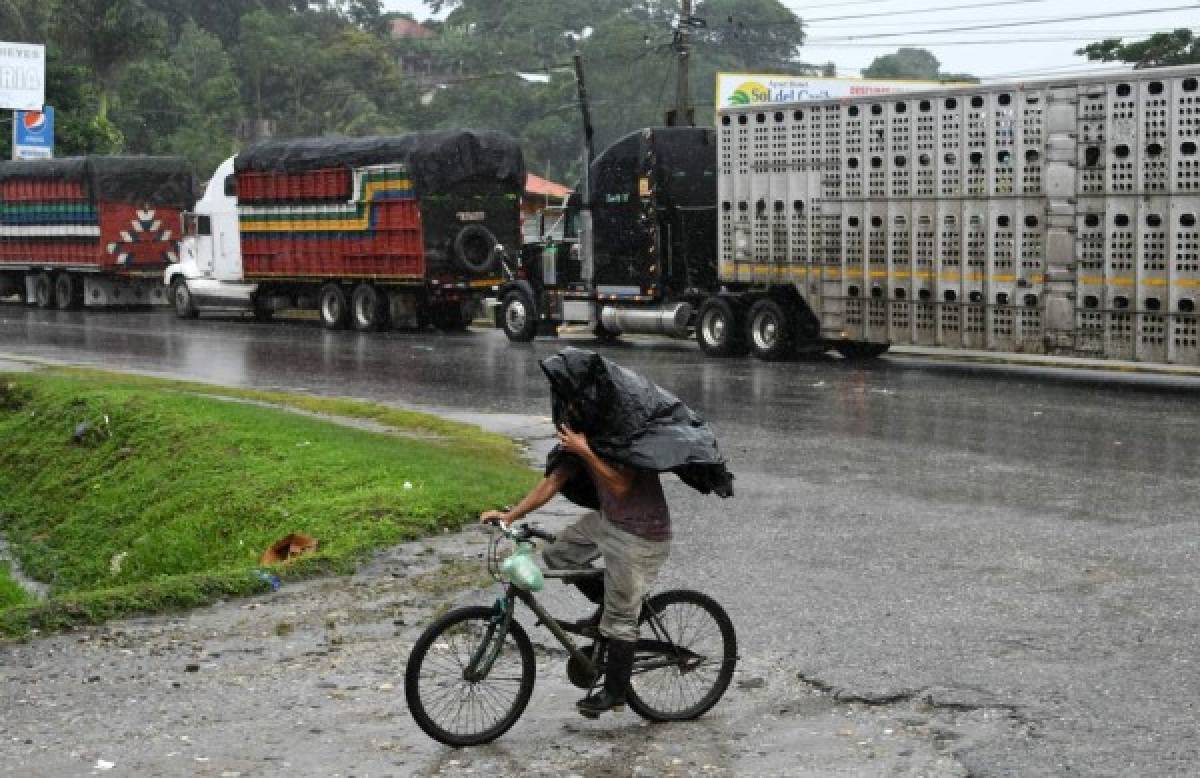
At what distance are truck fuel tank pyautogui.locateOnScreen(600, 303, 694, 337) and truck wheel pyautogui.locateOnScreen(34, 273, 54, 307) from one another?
65.8 ft

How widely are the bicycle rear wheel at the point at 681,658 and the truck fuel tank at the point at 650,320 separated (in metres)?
19.7

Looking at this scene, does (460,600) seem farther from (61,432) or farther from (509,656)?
(61,432)

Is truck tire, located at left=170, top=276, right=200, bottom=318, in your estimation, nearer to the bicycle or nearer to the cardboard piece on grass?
the cardboard piece on grass

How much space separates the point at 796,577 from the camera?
9.99m

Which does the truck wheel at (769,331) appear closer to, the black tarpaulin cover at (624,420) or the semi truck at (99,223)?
the black tarpaulin cover at (624,420)

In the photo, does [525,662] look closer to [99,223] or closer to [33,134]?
[99,223]

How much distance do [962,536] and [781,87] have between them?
42.6m

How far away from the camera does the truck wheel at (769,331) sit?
969 inches

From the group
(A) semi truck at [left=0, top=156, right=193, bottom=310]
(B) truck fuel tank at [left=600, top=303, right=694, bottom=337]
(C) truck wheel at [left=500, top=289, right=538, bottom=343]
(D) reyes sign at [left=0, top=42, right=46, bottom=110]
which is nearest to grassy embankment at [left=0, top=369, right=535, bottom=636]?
(B) truck fuel tank at [left=600, top=303, right=694, bottom=337]

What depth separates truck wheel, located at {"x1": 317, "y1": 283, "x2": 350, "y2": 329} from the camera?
3316cm

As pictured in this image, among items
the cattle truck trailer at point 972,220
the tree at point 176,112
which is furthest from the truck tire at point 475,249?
the tree at point 176,112

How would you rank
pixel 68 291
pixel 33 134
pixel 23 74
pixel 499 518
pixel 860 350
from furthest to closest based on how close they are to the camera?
pixel 33 134
pixel 23 74
pixel 68 291
pixel 860 350
pixel 499 518

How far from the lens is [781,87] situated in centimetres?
5234

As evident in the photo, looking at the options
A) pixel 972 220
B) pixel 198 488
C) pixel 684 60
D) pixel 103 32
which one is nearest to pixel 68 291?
pixel 684 60
